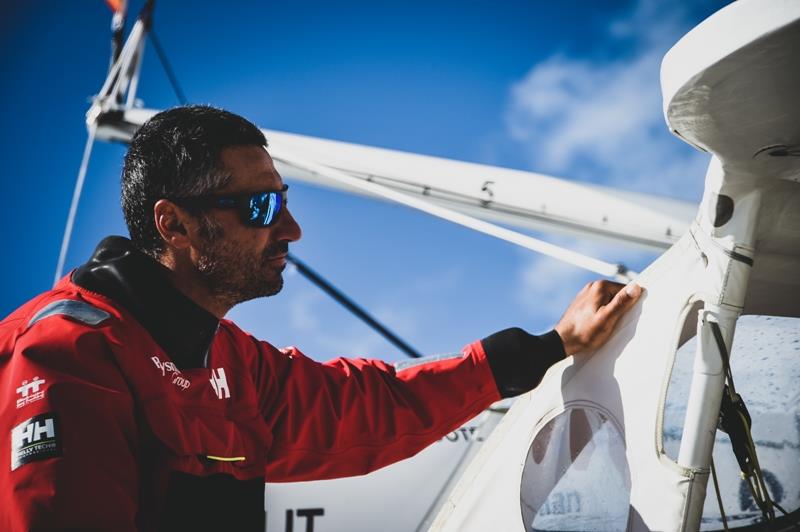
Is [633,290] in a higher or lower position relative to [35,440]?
higher

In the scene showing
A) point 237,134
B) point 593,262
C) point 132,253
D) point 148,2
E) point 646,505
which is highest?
point 148,2

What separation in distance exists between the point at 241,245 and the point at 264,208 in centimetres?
12

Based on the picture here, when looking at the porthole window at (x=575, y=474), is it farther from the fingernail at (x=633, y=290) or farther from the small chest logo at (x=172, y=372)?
the small chest logo at (x=172, y=372)

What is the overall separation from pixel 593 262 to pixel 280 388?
3.46 ft

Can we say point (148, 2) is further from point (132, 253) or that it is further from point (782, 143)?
point (782, 143)

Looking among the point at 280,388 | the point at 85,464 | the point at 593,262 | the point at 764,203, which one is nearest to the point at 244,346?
the point at 280,388

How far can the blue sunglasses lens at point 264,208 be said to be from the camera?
1.76m

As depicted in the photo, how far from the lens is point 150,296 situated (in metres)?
1.52

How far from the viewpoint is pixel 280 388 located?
2.00 meters

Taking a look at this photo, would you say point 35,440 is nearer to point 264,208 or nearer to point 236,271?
point 236,271

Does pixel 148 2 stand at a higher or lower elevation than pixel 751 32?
A: higher

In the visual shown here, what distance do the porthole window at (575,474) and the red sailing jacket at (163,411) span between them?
28cm

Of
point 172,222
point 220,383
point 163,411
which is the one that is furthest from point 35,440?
point 172,222

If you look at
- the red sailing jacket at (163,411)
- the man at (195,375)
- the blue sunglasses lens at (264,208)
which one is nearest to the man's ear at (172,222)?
the man at (195,375)
